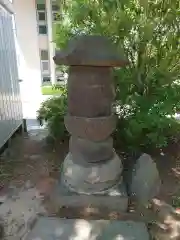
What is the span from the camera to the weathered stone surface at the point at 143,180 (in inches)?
118

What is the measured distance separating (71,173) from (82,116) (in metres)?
0.71

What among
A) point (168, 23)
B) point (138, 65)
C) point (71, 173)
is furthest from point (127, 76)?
point (71, 173)

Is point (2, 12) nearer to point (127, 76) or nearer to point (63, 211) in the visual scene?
point (127, 76)

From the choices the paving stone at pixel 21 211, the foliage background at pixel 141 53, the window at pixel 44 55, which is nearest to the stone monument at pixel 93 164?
the paving stone at pixel 21 211

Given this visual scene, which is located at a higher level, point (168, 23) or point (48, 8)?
point (48, 8)

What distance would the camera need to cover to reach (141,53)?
3.86 meters

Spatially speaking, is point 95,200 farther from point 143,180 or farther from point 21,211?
point 21,211

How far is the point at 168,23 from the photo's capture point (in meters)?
3.63

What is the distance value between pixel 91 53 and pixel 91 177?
54.6 inches

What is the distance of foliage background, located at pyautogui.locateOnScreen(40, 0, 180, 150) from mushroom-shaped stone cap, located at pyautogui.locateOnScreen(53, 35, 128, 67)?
90 cm

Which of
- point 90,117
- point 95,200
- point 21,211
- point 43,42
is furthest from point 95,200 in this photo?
point 43,42

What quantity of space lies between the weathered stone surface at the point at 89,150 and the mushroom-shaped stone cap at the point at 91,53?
91 cm

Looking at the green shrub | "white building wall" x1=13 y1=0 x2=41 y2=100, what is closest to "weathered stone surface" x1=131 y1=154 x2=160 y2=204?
the green shrub

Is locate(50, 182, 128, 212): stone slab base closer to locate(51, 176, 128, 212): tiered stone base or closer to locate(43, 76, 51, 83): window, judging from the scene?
locate(51, 176, 128, 212): tiered stone base
